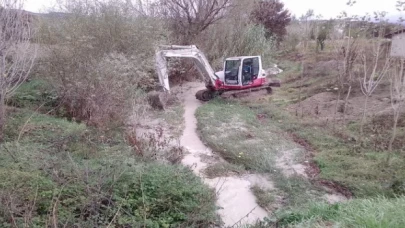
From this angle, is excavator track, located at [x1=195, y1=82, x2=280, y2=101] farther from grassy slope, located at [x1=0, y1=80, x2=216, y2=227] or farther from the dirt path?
grassy slope, located at [x1=0, y1=80, x2=216, y2=227]

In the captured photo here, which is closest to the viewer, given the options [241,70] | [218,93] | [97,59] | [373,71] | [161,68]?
[373,71]

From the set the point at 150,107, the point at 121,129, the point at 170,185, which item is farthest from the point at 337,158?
the point at 150,107

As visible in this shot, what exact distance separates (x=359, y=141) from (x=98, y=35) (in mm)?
8466

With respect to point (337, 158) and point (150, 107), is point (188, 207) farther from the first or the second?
point (150, 107)

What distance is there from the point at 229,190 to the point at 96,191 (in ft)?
9.44

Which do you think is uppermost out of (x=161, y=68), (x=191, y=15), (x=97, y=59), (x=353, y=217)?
(x=191, y=15)

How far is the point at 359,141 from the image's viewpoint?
9.84 meters

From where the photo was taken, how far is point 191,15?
20031 millimetres

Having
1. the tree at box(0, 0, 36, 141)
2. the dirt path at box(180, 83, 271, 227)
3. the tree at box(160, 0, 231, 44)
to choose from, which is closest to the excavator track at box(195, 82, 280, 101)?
the dirt path at box(180, 83, 271, 227)

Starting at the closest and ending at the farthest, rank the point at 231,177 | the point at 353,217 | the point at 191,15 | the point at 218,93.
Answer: the point at 353,217 → the point at 231,177 → the point at 218,93 → the point at 191,15

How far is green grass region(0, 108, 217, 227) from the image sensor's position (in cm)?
510

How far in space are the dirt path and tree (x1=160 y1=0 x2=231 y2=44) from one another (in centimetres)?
1025

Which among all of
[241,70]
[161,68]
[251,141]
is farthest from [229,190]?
[241,70]

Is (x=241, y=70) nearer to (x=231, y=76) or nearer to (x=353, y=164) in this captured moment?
(x=231, y=76)
